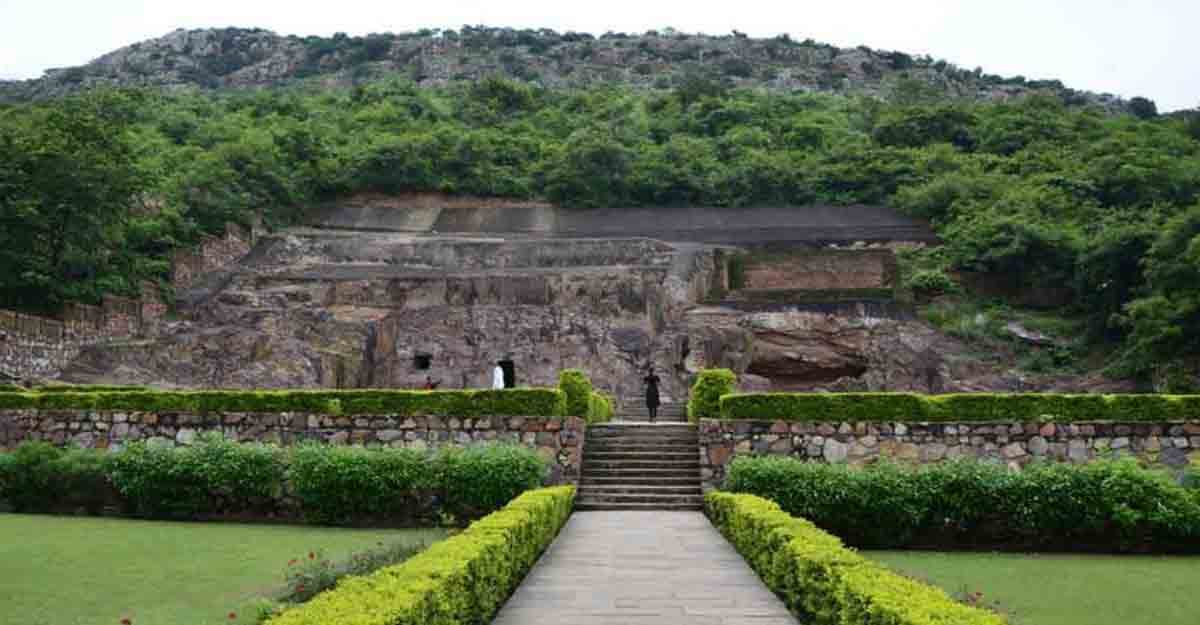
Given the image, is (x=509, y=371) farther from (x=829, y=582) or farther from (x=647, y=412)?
(x=829, y=582)

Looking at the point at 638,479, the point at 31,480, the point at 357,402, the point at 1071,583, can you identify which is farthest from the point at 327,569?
the point at 638,479

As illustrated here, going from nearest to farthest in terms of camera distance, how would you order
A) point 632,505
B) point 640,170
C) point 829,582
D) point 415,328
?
point 829,582 → point 632,505 → point 415,328 → point 640,170

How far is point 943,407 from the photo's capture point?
1636 centimetres

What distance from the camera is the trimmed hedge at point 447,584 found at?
17.1 feet

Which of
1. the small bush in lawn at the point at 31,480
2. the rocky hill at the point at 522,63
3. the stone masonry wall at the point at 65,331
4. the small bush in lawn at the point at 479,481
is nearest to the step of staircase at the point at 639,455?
the small bush in lawn at the point at 479,481

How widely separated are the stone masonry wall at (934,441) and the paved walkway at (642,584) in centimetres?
364

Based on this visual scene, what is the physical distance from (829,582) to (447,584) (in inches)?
91.5

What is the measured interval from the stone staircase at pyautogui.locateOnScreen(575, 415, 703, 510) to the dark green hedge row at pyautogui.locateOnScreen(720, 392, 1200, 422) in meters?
1.30

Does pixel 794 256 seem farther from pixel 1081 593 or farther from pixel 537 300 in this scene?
pixel 1081 593

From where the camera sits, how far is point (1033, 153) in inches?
2007

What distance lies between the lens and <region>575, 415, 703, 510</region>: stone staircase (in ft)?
52.5

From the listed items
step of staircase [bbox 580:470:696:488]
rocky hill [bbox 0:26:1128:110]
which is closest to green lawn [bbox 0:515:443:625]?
step of staircase [bbox 580:470:696:488]

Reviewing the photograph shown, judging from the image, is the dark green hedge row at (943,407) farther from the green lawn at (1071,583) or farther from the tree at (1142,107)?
the tree at (1142,107)

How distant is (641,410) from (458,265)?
42.1ft
